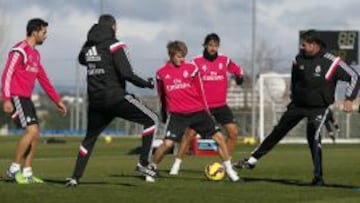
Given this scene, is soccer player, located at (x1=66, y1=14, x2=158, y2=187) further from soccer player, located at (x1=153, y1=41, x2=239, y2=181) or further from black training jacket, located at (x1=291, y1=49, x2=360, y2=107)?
black training jacket, located at (x1=291, y1=49, x2=360, y2=107)

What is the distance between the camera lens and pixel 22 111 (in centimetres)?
1360

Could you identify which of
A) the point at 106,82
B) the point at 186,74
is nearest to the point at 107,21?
the point at 106,82

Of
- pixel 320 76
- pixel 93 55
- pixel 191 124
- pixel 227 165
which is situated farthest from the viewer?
pixel 191 124

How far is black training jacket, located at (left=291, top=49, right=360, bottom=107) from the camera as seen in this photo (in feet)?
45.8

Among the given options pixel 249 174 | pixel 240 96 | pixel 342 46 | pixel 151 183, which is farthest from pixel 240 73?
pixel 240 96

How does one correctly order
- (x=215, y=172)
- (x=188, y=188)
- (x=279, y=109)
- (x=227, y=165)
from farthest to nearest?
(x=279, y=109) → (x=215, y=172) → (x=227, y=165) → (x=188, y=188)

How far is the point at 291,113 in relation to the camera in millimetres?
14492

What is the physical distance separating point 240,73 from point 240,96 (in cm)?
4275

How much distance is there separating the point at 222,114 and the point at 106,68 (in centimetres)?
466

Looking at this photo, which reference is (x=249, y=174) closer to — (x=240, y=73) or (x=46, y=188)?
(x=240, y=73)

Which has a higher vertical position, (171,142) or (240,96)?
(171,142)

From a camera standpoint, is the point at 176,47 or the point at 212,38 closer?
the point at 176,47

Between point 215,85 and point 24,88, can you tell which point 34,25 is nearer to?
point 24,88

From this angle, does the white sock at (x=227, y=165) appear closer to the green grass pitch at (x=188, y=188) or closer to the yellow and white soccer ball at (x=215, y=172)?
the green grass pitch at (x=188, y=188)
